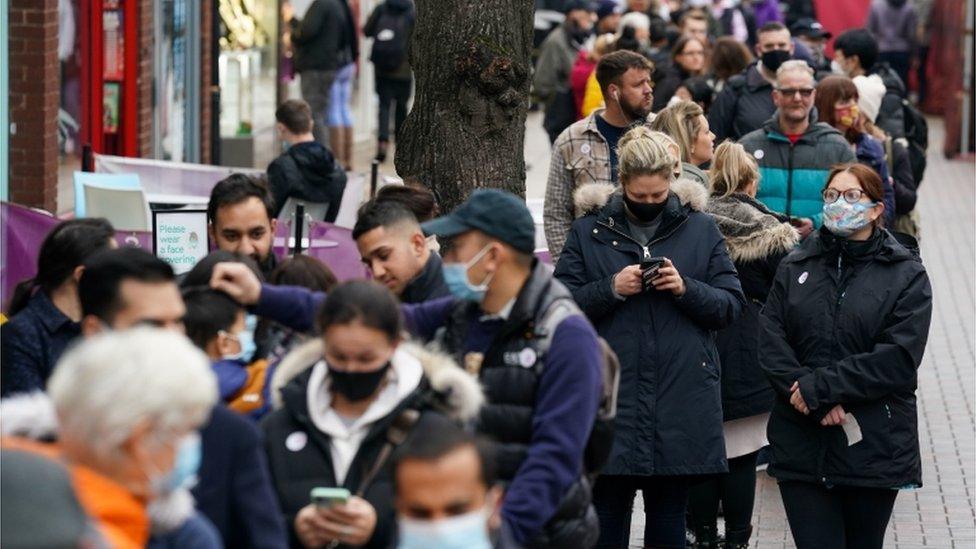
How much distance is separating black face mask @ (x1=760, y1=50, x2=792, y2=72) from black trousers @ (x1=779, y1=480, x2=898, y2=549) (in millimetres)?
5118

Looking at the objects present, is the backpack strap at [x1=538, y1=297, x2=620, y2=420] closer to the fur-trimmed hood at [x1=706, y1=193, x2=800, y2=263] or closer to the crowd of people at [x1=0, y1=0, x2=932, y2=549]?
the crowd of people at [x1=0, y1=0, x2=932, y2=549]

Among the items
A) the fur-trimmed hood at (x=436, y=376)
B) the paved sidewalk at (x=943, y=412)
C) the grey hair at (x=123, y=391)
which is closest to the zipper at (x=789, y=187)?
the paved sidewalk at (x=943, y=412)

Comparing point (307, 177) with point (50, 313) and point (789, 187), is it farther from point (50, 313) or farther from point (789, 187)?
point (50, 313)

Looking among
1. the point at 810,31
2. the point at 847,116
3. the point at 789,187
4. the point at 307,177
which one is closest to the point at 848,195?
the point at 789,187

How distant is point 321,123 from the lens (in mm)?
19672

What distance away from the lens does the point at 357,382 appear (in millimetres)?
4500

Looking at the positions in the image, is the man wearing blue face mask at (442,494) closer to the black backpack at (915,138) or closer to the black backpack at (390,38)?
the black backpack at (915,138)

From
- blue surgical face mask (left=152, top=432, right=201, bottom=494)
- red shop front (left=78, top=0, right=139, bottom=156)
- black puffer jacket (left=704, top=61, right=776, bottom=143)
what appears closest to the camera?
blue surgical face mask (left=152, top=432, right=201, bottom=494)

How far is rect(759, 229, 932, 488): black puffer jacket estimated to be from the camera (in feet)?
22.6

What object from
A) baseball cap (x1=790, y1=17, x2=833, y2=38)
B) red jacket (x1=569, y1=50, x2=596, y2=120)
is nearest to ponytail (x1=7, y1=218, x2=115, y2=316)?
red jacket (x1=569, y1=50, x2=596, y2=120)

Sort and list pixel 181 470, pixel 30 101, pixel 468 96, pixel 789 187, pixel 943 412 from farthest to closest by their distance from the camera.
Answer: pixel 30 101 → pixel 943 412 → pixel 789 187 → pixel 468 96 → pixel 181 470

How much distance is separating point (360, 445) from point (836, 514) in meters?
2.99

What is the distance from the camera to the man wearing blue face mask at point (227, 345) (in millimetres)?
4859

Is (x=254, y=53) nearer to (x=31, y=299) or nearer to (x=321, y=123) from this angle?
(x=321, y=123)
